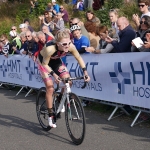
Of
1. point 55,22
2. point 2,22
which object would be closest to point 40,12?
point 2,22

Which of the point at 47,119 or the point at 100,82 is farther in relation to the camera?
the point at 100,82

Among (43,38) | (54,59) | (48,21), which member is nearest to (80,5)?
(48,21)

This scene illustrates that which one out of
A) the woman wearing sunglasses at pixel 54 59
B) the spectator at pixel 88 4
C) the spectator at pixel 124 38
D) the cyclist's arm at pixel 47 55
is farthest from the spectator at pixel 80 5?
the cyclist's arm at pixel 47 55

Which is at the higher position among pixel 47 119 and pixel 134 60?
pixel 134 60

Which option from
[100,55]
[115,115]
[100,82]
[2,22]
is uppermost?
[100,55]

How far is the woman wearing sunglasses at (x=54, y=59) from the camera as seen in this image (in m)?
6.61

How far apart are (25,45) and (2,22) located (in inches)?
660

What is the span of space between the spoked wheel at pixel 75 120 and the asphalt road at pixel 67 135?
0.49ft

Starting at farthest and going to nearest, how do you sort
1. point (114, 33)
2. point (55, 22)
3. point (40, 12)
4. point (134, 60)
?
point (40, 12), point (55, 22), point (114, 33), point (134, 60)

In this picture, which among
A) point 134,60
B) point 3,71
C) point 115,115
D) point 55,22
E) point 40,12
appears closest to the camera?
point 134,60

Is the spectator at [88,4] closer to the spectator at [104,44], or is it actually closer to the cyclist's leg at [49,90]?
the spectator at [104,44]

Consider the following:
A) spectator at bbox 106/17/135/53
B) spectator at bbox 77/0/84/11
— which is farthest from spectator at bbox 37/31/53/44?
spectator at bbox 77/0/84/11

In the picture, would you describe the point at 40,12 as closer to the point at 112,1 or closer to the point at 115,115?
the point at 112,1

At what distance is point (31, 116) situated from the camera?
→ 8930mm
